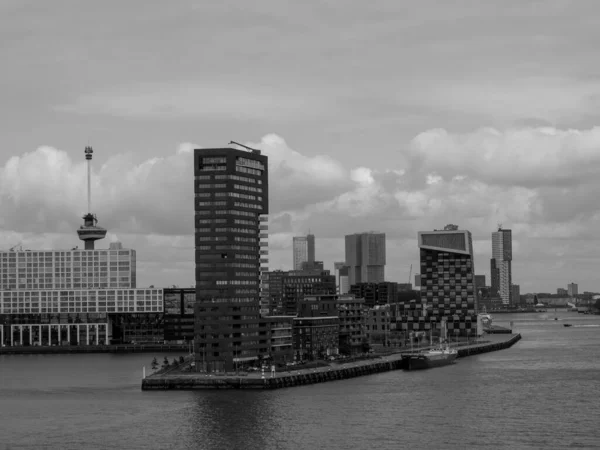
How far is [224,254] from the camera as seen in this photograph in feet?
516

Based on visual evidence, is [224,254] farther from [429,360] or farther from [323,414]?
[323,414]

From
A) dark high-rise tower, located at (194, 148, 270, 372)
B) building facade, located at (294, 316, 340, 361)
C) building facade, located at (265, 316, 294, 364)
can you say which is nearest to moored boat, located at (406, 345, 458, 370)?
building facade, located at (294, 316, 340, 361)

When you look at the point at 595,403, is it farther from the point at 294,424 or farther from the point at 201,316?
the point at 201,316

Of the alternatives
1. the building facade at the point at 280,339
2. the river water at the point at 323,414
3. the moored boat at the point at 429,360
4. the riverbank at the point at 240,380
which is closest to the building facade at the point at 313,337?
the building facade at the point at 280,339

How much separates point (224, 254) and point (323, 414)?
4730 centimetres

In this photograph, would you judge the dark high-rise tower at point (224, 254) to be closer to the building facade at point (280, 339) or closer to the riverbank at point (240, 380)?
the riverbank at point (240, 380)

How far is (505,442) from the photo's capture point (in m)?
96.6

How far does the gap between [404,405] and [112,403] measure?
32.9m

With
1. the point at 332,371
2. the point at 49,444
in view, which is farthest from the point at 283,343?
the point at 49,444

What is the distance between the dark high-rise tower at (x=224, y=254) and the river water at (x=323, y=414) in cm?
1268

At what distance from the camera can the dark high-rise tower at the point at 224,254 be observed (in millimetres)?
155625

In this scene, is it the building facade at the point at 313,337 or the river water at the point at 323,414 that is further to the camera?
the building facade at the point at 313,337

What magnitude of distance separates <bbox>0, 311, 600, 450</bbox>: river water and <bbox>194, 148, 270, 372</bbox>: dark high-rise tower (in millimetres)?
12678

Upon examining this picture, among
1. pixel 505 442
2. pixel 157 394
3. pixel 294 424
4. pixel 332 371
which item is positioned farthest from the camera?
pixel 332 371
